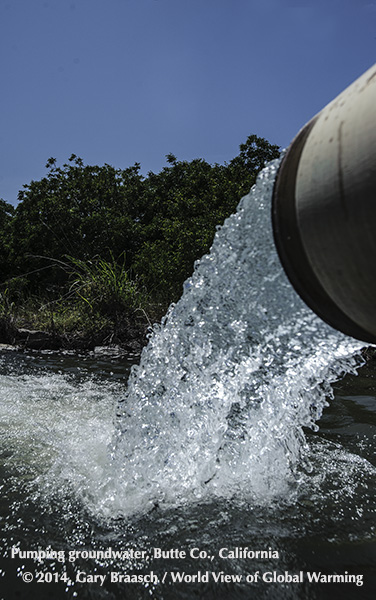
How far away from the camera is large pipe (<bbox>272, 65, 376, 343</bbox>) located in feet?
3.67

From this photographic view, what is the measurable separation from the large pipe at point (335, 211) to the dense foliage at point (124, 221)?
9.00m

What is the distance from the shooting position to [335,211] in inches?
46.4

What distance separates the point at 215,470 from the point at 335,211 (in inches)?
88.9

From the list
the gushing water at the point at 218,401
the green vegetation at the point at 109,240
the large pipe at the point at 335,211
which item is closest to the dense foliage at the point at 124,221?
the green vegetation at the point at 109,240

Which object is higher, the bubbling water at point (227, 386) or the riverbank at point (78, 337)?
the riverbank at point (78, 337)

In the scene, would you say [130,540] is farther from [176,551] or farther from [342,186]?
[342,186]

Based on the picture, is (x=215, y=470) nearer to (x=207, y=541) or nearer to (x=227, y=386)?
(x=227, y=386)

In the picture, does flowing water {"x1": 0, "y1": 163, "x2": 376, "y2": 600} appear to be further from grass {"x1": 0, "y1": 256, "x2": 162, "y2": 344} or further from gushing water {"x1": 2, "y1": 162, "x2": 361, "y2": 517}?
grass {"x1": 0, "y1": 256, "x2": 162, "y2": 344}

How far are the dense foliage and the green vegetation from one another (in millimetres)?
33

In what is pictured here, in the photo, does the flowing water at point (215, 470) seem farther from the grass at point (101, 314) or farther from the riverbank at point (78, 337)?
the grass at point (101, 314)

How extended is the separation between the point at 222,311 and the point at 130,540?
1.29 meters

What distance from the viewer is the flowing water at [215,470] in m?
2.06

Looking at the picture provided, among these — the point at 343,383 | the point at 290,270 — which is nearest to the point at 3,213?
the point at 343,383

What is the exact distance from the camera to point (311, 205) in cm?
126
